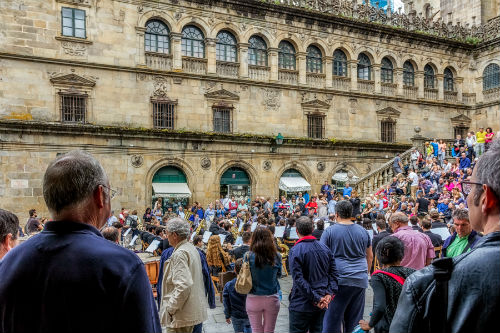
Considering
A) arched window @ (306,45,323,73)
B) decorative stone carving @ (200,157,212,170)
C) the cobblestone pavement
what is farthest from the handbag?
arched window @ (306,45,323,73)

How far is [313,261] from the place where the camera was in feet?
19.4

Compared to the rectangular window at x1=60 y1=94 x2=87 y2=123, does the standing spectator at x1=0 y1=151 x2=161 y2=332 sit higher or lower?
lower

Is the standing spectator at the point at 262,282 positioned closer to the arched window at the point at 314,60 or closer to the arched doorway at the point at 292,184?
the arched doorway at the point at 292,184

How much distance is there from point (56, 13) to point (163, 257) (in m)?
20.9

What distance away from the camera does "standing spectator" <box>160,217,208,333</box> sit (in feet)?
17.5

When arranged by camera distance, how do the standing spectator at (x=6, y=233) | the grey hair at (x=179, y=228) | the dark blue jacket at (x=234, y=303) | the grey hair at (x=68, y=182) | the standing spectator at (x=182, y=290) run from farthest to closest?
1. the dark blue jacket at (x=234, y=303)
2. the grey hair at (x=179, y=228)
3. the standing spectator at (x=182, y=290)
4. the standing spectator at (x=6, y=233)
5. the grey hair at (x=68, y=182)

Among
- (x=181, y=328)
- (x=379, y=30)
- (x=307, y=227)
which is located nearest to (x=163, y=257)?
(x=181, y=328)

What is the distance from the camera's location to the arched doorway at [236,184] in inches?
1033

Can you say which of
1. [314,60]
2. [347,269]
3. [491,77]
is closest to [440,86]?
[491,77]

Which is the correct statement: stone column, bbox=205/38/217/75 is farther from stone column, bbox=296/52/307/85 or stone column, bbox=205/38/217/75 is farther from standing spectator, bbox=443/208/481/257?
standing spectator, bbox=443/208/481/257

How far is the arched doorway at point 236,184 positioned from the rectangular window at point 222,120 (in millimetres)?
2576

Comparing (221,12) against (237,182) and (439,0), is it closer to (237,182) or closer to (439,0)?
(237,182)

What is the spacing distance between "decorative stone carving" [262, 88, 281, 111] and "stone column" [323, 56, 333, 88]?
13.1 feet

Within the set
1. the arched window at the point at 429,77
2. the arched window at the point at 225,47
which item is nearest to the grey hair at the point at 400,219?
the arched window at the point at 225,47
